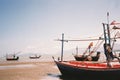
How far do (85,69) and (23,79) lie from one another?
8.08m

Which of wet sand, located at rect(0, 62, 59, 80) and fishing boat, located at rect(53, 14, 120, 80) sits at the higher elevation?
fishing boat, located at rect(53, 14, 120, 80)

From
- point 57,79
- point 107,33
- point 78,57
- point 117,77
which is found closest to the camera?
point 117,77

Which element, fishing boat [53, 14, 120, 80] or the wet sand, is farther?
the wet sand

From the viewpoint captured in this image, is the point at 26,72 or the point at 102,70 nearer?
the point at 102,70

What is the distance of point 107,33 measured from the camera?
66.9ft

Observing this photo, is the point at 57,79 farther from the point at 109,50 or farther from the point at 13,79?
the point at 109,50

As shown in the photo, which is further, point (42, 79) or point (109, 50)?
point (42, 79)

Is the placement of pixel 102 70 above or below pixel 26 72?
above

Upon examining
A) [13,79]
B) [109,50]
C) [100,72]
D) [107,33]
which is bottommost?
[13,79]

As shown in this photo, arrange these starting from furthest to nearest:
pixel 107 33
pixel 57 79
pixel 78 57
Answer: pixel 78 57 < pixel 57 79 < pixel 107 33

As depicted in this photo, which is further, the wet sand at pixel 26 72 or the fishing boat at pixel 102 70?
the wet sand at pixel 26 72

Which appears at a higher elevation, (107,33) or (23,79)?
(107,33)

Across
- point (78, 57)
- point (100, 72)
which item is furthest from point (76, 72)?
point (78, 57)

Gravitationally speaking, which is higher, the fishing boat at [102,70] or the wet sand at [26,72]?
the fishing boat at [102,70]
